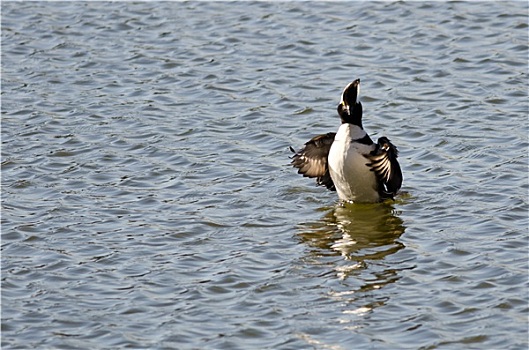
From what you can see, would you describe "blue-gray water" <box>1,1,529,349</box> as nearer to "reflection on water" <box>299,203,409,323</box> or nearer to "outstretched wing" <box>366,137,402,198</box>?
"reflection on water" <box>299,203,409,323</box>

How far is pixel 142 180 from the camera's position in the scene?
11.3m

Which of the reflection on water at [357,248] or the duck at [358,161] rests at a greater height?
the duck at [358,161]

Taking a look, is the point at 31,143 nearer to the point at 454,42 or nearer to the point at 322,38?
the point at 322,38

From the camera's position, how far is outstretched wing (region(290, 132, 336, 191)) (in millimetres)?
10969

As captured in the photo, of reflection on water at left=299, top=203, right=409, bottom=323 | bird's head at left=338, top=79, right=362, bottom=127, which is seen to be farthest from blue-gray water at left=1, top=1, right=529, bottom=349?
bird's head at left=338, top=79, right=362, bottom=127

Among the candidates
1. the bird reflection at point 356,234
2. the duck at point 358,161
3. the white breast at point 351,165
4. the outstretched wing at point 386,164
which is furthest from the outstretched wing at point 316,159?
the outstretched wing at point 386,164

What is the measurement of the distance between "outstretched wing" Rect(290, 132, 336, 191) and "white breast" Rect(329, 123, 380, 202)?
246 mm

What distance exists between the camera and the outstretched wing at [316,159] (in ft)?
36.0

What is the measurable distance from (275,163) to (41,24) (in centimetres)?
626

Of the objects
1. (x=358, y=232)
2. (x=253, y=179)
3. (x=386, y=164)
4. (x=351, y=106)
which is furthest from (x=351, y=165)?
(x=253, y=179)

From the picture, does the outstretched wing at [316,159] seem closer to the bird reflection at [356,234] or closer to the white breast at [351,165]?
the white breast at [351,165]

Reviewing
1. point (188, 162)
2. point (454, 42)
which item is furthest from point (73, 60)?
point (454, 42)

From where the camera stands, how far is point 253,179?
37.3 ft

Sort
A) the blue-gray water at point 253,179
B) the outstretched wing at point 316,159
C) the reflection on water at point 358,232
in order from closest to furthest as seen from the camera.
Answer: the blue-gray water at point 253,179, the reflection on water at point 358,232, the outstretched wing at point 316,159
